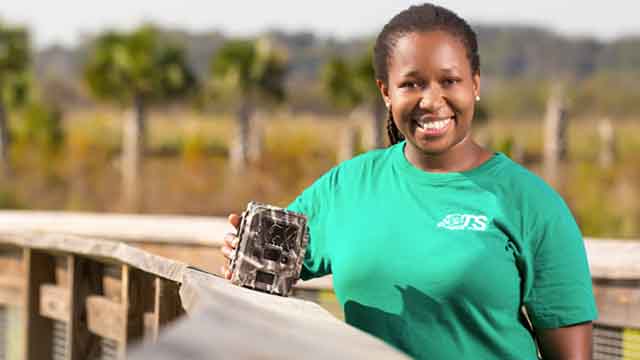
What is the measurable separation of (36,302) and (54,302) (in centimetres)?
15

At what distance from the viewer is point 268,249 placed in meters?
2.37

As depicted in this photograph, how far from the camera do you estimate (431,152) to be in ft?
7.73

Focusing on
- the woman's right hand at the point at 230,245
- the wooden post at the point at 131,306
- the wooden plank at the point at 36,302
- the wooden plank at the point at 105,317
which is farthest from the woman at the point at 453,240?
the wooden plank at the point at 36,302

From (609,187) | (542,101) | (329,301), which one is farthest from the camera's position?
(542,101)

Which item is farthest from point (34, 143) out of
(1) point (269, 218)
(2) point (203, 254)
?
(1) point (269, 218)

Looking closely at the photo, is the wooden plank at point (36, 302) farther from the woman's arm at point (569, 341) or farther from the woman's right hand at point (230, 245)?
the woman's arm at point (569, 341)

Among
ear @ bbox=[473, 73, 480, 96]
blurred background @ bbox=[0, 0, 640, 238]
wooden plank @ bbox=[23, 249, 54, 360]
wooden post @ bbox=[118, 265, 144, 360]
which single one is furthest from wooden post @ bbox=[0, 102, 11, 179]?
ear @ bbox=[473, 73, 480, 96]

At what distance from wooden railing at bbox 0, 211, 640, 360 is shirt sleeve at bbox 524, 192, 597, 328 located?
42cm

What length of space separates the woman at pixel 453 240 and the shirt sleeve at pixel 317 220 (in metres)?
Result: 0.14

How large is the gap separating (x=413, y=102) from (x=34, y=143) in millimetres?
23636

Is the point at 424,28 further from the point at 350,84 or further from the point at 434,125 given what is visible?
the point at 350,84

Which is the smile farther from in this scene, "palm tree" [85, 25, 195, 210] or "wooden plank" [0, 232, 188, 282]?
"palm tree" [85, 25, 195, 210]

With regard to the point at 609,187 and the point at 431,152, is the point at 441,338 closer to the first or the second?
the point at 431,152

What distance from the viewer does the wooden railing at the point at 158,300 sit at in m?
1.61
